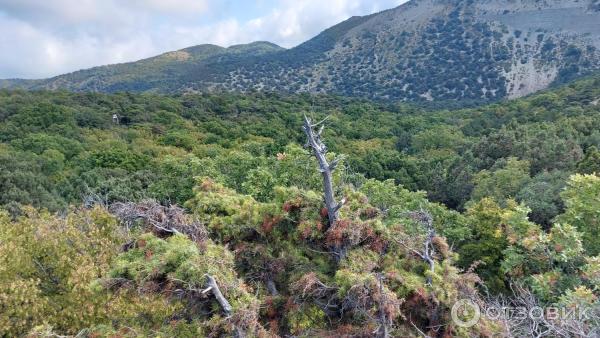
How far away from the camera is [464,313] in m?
8.85

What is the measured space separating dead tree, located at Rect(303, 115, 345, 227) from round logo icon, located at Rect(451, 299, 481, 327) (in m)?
3.03

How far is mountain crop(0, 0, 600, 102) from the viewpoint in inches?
4250

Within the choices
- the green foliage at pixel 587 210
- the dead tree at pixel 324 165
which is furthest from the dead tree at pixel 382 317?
the green foliage at pixel 587 210

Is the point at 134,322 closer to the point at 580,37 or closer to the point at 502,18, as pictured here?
the point at 580,37

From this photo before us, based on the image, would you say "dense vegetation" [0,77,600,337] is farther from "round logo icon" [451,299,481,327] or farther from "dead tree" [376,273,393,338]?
"round logo icon" [451,299,481,327]

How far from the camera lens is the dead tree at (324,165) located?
964 centimetres

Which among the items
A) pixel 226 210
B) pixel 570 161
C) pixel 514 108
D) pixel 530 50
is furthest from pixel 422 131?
pixel 530 50

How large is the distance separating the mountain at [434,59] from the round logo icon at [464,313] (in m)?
104

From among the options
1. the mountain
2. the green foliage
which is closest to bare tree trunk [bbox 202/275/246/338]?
the green foliage

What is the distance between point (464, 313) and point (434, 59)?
127867mm

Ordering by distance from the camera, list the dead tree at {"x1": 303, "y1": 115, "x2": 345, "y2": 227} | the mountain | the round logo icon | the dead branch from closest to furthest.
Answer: the round logo icon < the dead tree at {"x1": 303, "y1": 115, "x2": 345, "y2": 227} < the dead branch < the mountain

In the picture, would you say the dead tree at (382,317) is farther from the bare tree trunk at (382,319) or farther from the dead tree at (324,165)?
the dead tree at (324,165)

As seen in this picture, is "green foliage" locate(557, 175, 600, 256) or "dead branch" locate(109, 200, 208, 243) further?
"green foliage" locate(557, 175, 600, 256)

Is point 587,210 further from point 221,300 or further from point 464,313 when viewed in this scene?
point 221,300
